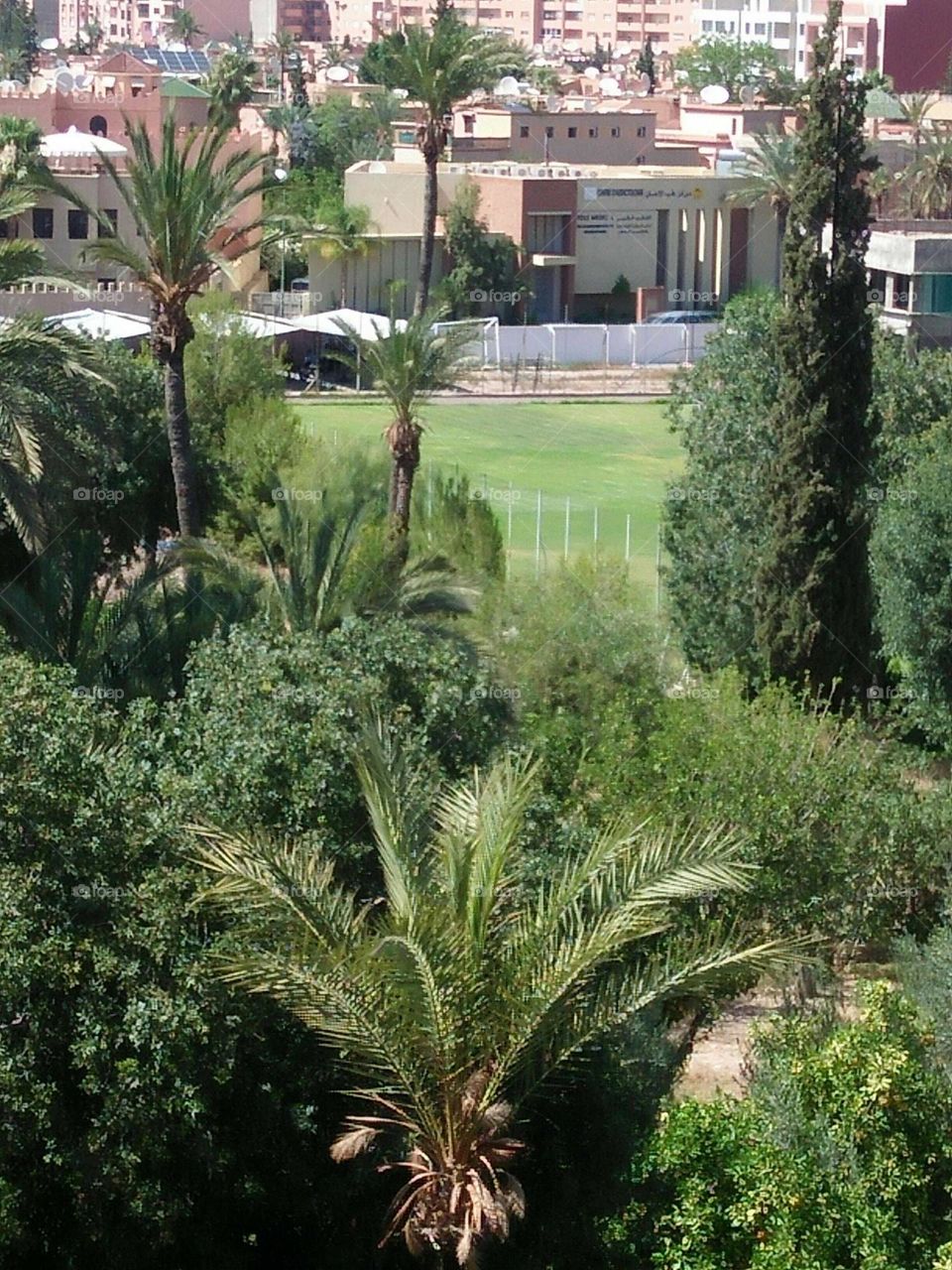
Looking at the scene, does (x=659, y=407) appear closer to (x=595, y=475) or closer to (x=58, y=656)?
(x=595, y=475)

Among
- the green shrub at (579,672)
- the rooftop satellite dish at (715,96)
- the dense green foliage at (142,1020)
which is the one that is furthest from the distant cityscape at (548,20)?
the dense green foliage at (142,1020)

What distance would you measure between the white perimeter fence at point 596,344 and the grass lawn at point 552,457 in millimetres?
4904

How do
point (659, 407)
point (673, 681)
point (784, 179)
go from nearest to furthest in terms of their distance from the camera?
1. point (673, 681)
2. point (659, 407)
3. point (784, 179)

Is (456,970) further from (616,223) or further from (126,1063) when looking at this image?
(616,223)

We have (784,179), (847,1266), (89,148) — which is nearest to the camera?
(847,1266)

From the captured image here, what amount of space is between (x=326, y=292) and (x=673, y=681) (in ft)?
149

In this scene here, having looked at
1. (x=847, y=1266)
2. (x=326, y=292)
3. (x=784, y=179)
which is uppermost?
(x=784, y=179)

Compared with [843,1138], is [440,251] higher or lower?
higher

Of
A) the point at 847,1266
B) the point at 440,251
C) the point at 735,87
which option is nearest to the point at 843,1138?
the point at 847,1266

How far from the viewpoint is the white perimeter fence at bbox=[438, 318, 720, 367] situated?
5559cm

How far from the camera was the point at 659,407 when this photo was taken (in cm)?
5053

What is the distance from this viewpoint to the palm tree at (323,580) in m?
17.3

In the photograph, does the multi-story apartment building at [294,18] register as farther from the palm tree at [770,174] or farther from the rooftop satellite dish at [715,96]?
the palm tree at [770,174]

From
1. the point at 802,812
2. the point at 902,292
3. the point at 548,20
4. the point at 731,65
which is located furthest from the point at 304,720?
the point at 548,20
